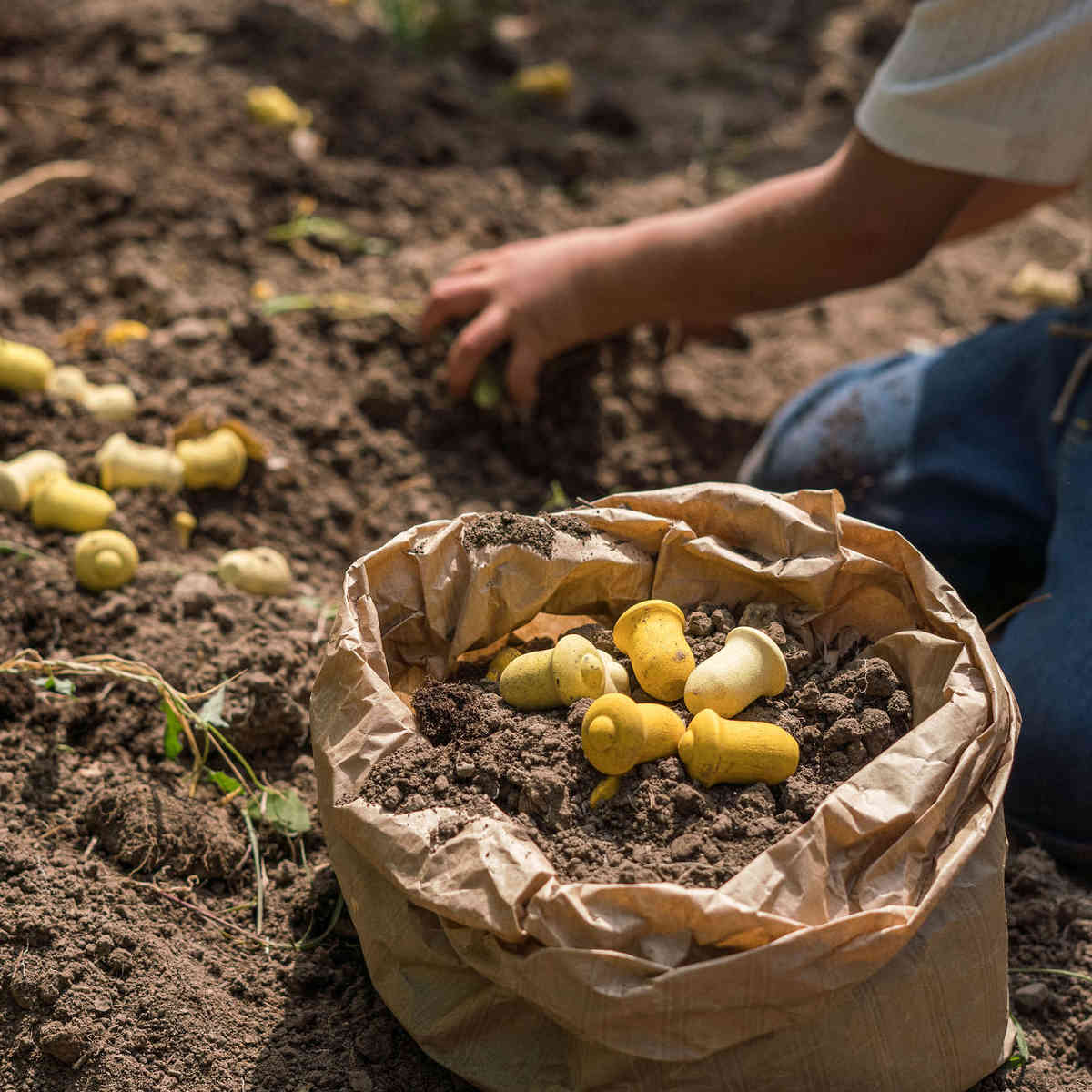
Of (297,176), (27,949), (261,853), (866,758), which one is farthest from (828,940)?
(297,176)

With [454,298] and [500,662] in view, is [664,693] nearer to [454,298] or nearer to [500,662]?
[500,662]

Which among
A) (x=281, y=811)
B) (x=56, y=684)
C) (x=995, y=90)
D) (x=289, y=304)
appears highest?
(x=995, y=90)

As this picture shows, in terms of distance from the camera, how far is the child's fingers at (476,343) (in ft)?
8.41

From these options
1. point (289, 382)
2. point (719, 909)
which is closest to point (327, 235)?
point (289, 382)

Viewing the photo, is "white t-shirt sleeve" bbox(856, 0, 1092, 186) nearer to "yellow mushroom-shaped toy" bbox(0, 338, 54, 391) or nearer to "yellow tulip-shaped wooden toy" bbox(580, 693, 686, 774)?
"yellow tulip-shaped wooden toy" bbox(580, 693, 686, 774)

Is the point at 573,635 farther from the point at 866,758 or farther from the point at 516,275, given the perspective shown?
the point at 516,275

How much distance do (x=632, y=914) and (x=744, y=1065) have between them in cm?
24

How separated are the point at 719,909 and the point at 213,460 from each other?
152 cm

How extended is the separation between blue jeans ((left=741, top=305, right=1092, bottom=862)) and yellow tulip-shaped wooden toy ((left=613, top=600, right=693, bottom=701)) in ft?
2.55

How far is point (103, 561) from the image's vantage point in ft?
6.73

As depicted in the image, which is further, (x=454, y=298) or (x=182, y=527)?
(x=454, y=298)

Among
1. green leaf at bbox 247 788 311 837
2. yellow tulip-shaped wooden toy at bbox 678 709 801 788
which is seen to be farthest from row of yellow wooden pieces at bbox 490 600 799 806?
green leaf at bbox 247 788 311 837

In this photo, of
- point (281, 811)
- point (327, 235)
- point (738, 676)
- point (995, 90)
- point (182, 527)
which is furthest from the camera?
point (327, 235)

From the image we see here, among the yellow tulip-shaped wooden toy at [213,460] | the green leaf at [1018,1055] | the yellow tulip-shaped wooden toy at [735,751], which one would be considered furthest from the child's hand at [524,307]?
the green leaf at [1018,1055]
